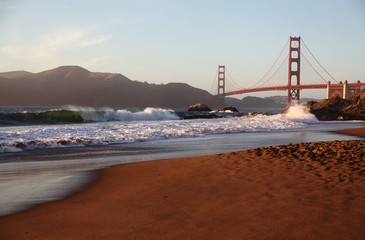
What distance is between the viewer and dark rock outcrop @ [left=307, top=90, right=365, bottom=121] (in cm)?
2811

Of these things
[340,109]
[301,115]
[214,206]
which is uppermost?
[340,109]

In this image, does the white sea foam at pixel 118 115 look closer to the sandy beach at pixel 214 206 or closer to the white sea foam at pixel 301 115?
the white sea foam at pixel 301 115

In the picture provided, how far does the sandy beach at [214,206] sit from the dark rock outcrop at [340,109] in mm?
24040

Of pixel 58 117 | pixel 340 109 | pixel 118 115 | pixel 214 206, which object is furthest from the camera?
pixel 118 115

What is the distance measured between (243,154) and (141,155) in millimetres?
2354

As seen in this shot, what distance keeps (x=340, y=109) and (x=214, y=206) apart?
2807 cm

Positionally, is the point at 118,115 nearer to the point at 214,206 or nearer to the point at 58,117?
the point at 58,117

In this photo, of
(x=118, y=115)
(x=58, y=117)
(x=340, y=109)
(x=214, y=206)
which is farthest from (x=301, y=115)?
(x=214, y=206)

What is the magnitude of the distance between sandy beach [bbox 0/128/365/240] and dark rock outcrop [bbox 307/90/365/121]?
24.0 metres

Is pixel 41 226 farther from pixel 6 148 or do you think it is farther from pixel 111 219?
pixel 6 148

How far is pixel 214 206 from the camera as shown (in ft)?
12.0

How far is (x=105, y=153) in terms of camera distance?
8.50m

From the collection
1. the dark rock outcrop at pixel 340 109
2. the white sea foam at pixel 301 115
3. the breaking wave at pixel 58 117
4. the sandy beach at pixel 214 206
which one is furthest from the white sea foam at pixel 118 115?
the sandy beach at pixel 214 206

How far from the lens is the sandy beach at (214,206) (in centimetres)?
299
